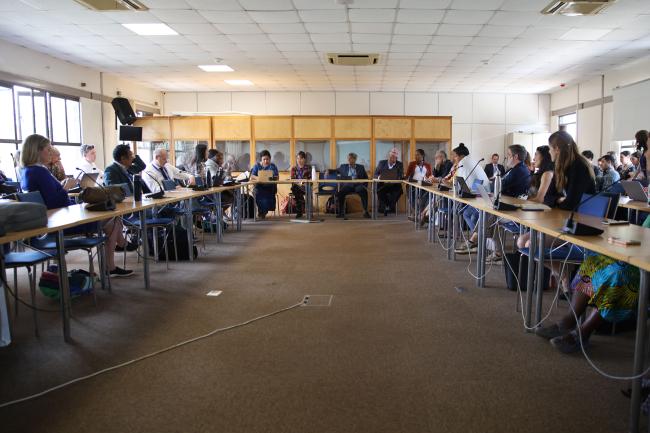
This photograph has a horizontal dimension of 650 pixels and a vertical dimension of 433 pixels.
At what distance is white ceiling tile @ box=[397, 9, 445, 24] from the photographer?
5.80 meters

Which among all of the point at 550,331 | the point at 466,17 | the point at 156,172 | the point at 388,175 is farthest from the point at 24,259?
the point at 388,175

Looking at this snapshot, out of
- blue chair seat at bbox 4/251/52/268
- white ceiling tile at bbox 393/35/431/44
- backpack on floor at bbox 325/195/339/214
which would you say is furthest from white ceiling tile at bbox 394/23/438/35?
blue chair seat at bbox 4/251/52/268

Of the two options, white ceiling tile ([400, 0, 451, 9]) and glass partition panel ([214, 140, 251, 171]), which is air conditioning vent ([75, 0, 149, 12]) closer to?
white ceiling tile ([400, 0, 451, 9])

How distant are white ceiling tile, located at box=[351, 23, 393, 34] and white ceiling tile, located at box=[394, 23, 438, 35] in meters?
0.11

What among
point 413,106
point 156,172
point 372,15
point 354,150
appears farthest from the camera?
point 413,106

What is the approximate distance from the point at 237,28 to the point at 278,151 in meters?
5.19

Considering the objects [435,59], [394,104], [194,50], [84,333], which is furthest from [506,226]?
[394,104]

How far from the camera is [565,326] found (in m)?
2.97

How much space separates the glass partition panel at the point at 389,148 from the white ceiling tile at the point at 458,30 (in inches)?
188

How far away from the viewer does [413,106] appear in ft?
41.1

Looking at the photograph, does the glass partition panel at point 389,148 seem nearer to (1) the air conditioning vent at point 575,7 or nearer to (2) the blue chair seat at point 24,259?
(1) the air conditioning vent at point 575,7

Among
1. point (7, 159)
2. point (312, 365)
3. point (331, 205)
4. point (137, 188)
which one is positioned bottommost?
point (312, 365)

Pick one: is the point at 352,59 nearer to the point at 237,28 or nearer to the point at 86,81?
the point at 237,28

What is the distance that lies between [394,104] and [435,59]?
13.2 ft
